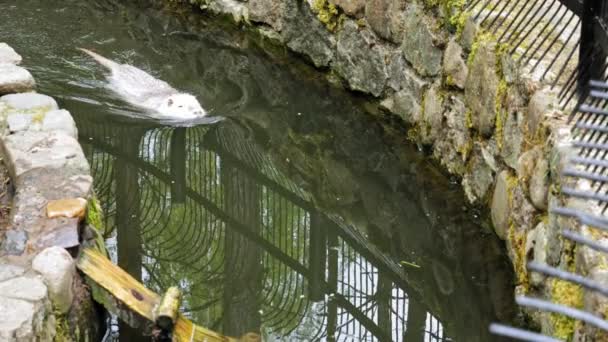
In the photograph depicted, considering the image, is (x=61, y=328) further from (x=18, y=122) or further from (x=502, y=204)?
(x=502, y=204)

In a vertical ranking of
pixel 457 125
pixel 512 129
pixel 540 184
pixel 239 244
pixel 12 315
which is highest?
pixel 457 125

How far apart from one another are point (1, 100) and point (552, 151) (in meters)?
3.57

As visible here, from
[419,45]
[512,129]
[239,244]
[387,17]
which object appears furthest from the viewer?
[387,17]

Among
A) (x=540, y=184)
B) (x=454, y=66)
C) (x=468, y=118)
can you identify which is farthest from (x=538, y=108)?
(x=454, y=66)

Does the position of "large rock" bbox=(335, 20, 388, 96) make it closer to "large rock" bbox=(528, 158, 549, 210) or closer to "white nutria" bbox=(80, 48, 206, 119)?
"white nutria" bbox=(80, 48, 206, 119)

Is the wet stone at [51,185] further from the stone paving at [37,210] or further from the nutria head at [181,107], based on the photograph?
the nutria head at [181,107]

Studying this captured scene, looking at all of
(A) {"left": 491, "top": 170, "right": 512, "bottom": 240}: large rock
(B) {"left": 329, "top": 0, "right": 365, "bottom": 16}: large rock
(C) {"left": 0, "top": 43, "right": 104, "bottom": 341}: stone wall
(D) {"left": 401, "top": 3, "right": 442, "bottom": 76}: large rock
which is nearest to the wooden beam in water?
(C) {"left": 0, "top": 43, "right": 104, "bottom": 341}: stone wall

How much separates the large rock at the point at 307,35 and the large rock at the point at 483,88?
7.82ft

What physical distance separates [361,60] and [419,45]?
0.98 m

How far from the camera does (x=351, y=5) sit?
7.61 m

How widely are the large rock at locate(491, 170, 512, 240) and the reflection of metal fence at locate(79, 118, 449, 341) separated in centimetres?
70

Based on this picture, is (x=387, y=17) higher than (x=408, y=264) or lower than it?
higher

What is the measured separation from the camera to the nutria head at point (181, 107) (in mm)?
7445

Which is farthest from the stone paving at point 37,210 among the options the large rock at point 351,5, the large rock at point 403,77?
the large rock at point 351,5
